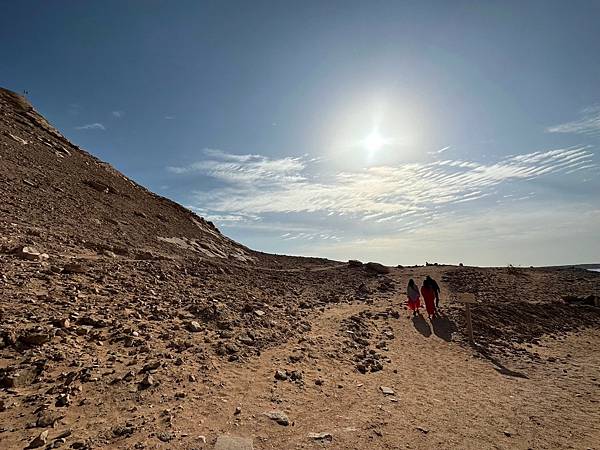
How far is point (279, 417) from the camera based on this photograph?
19.0 feet

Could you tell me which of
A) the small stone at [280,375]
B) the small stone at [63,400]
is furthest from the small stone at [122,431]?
the small stone at [280,375]

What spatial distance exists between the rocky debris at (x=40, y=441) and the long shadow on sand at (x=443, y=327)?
455 inches

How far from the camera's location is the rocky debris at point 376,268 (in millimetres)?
27734

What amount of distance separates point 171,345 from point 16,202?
1460 centimetres

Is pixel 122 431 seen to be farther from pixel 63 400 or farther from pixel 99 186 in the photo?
pixel 99 186

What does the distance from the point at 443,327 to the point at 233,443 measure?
35.8 feet

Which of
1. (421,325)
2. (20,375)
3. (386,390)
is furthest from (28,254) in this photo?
(421,325)

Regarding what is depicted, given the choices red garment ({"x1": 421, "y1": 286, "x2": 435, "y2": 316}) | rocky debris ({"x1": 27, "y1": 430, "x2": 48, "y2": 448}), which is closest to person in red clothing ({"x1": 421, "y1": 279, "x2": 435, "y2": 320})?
red garment ({"x1": 421, "y1": 286, "x2": 435, "y2": 316})

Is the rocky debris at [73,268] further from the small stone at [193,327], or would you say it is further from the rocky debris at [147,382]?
the rocky debris at [147,382]

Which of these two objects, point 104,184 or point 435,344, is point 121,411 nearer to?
point 435,344

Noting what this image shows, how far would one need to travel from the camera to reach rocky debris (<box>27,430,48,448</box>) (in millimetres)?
4352

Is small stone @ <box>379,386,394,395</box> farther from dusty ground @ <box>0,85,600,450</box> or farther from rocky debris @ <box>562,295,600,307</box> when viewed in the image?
rocky debris @ <box>562,295,600,307</box>

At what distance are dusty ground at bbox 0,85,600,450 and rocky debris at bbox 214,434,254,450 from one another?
0.12 feet

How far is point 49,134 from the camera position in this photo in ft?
103
